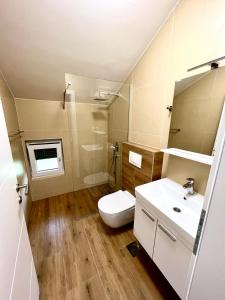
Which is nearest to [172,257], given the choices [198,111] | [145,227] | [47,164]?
[145,227]

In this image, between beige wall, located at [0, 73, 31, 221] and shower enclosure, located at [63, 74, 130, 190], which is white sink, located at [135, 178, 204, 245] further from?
beige wall, located at [0, 73, 31, 221]

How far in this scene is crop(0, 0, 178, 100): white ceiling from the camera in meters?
1.16

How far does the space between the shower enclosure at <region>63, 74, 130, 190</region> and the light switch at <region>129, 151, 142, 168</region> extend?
403 millimetres

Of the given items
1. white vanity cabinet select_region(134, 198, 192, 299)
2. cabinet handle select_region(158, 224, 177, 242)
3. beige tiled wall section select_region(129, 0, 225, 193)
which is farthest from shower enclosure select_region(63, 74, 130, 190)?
cabinet handle select_region(158, 224, 177, 242)

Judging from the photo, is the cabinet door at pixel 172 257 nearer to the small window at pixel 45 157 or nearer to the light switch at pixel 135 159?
the light switch at pixel 135 159

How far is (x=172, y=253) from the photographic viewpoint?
39.3 inches

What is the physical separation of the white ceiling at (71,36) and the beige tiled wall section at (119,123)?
14.7 inches

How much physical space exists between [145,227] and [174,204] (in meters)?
0.35

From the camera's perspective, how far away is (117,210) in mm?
1658

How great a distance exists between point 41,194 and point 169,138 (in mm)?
2389

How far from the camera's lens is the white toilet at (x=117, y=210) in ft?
5.38

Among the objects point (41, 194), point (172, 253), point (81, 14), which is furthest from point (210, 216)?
point (41, 194)

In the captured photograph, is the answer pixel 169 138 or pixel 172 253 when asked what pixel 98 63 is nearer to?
pixel 169 138

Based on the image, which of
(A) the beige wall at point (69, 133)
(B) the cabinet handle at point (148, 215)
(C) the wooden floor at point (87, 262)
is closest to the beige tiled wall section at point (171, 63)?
(B) the cabinet handle at point (148, 215)
